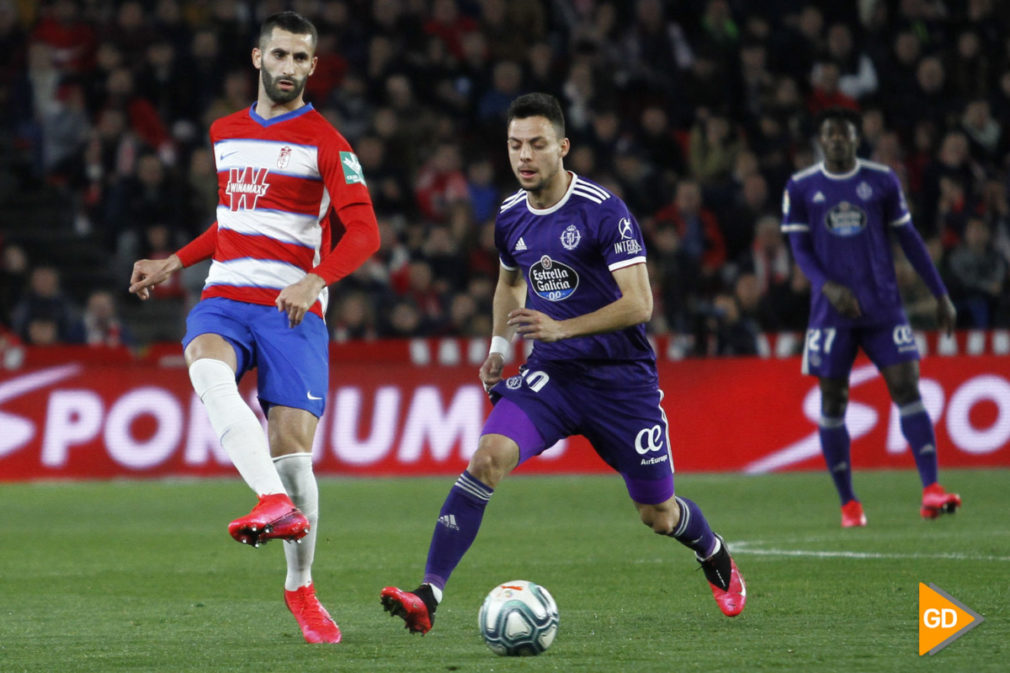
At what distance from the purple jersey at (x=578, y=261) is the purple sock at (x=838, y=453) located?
13.1ft

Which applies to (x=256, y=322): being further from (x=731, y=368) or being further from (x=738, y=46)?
(x=738, y=46)

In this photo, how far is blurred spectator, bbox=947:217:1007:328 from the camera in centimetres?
1634

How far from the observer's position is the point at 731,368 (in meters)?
14.5

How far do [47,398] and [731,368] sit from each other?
5.90 metres

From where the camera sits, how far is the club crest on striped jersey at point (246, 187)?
20.6 feet

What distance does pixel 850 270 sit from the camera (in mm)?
10148

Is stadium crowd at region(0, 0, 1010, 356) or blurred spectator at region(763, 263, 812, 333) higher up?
stadium crowd at region(0, 0, 1010, 356)

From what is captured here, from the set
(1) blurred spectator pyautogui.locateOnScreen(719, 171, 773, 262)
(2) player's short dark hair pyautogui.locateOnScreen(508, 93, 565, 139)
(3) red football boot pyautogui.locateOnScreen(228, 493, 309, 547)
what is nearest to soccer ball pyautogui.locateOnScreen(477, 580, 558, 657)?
(3) red football boot pyautogui.locateOnScreen(228, 493, 309, 547)

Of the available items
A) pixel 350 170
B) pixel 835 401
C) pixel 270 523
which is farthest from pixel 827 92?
pixel 270 523

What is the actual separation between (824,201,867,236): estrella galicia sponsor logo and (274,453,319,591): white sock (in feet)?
16.1

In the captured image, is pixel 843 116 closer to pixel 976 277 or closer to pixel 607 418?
pixel 607 418

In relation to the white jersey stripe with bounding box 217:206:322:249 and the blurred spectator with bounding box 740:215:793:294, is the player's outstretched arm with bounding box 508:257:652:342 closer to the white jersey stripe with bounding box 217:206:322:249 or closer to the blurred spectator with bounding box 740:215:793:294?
the white jersey stripe with bounding box 217:206:322:249

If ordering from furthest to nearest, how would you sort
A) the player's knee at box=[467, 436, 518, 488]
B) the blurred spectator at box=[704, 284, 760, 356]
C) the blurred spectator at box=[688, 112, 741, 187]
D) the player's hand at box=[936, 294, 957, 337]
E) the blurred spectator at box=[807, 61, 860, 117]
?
the blurred spectator at box=[807, 61, 860, 117]
the blurred spectator at box=[688, 112, 741, 187]
the blurred spectator at box=[704, 284, 760, 356]
the player's hand at box=[936, 294, 957, 337]
the player's knee at box=[467, 436, 518, 488]

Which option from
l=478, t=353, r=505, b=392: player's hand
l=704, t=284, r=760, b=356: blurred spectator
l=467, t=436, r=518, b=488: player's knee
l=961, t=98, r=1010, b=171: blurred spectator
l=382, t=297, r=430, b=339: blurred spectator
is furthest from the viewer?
l=961, t=98, r=1010, b=171: blurred spectator
